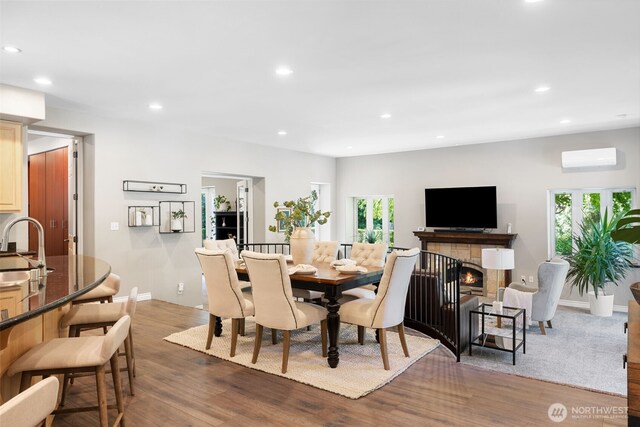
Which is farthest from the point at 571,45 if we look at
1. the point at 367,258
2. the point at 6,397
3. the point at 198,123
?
the point at 198,123

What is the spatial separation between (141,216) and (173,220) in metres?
0.54

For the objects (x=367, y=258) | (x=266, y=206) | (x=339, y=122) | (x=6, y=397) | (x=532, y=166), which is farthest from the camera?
(x=266, y=206)

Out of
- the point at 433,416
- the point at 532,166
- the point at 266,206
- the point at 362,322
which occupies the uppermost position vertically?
the point at 532,166

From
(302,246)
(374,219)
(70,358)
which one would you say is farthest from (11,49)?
(374,219)

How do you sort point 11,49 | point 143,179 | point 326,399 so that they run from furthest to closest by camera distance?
point 143,179 → point 11,49 → point 326,399

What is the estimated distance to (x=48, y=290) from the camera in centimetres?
201

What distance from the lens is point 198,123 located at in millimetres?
6176

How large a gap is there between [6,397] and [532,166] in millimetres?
7807

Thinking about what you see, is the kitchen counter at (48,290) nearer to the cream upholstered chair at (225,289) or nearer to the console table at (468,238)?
the cream upholstered chair at (225,289)

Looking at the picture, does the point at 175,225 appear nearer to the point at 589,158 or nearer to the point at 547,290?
the point at 547,290

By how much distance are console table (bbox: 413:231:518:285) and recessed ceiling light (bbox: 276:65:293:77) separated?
5111 mm

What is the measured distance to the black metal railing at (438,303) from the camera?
411 cm

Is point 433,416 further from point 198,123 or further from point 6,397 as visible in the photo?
point 198,123

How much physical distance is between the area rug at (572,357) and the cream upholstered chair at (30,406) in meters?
3.85
